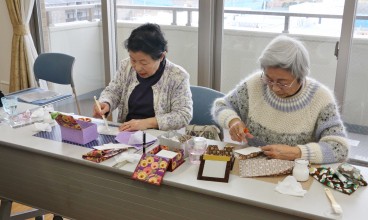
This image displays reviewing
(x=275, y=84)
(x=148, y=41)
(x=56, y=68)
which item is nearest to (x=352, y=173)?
(x=275, y=84)

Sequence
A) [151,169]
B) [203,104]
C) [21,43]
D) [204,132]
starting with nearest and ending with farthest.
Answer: [151,169] → [204,132] → [203,104] → [21,43]

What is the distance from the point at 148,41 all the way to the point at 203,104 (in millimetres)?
547

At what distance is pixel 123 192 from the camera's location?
5.16 feet

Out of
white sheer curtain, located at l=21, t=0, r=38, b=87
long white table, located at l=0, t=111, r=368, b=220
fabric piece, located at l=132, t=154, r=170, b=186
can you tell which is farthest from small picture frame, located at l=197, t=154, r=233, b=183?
white sheer curtain, located at l=21, t=0, r=38, b=87

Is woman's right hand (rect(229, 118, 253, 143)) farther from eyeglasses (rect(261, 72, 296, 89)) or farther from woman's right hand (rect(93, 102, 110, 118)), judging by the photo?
woman's right hand (rect(93, 102, 110, 118))

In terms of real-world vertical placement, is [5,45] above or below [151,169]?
above

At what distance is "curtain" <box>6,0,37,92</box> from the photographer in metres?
4.08

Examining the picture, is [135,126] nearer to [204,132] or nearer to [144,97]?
[144,97]

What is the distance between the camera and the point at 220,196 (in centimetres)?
136

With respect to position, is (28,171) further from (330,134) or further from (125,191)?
(330,134)

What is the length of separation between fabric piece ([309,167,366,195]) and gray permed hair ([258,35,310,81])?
41 cm

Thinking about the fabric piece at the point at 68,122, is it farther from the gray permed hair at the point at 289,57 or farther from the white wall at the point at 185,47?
the white wall at the point at 185,47

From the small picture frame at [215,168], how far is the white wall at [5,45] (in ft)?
11.8

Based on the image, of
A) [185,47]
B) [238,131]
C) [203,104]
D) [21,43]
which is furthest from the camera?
[21,43]
